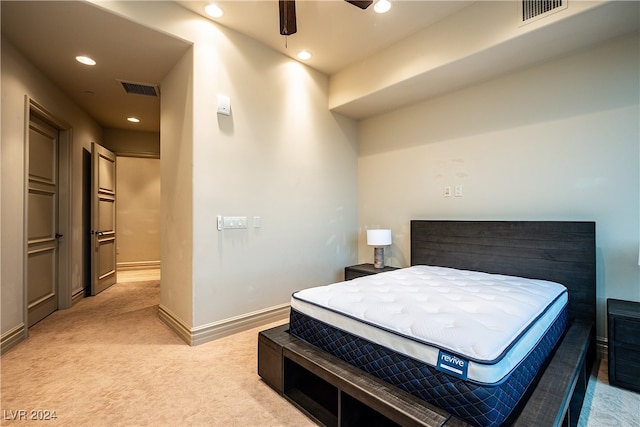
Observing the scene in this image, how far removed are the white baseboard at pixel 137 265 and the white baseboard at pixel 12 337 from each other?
12.7 feet

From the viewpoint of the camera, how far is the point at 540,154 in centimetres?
269

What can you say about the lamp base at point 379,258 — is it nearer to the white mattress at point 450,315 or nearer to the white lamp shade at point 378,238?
the white lamp shade at point 378,238

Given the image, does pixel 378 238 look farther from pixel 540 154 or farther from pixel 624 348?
pixel 624 348

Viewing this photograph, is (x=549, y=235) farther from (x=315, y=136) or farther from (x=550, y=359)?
(x=315, y=136)

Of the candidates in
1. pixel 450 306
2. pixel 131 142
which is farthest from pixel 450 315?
pixel 131 142

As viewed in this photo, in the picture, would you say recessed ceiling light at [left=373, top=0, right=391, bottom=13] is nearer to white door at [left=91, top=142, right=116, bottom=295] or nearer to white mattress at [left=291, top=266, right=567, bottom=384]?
white mattress at [left=291, top=266, right=567, bottom=384]

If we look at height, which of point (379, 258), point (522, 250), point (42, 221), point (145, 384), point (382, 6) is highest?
point (382, 6)

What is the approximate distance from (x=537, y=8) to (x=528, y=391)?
259 centimetres

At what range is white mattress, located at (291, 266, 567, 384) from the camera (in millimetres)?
1200

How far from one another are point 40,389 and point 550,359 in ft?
10.3

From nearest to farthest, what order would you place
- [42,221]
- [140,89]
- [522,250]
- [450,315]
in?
[450,315] < [522,250] < [42,221] < [140,89]

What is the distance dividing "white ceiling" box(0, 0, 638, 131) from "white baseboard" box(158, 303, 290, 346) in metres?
2.55

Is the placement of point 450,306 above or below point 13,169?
below

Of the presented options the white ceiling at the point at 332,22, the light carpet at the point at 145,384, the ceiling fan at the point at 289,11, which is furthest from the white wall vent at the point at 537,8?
the light carpet at the point at 145,384
